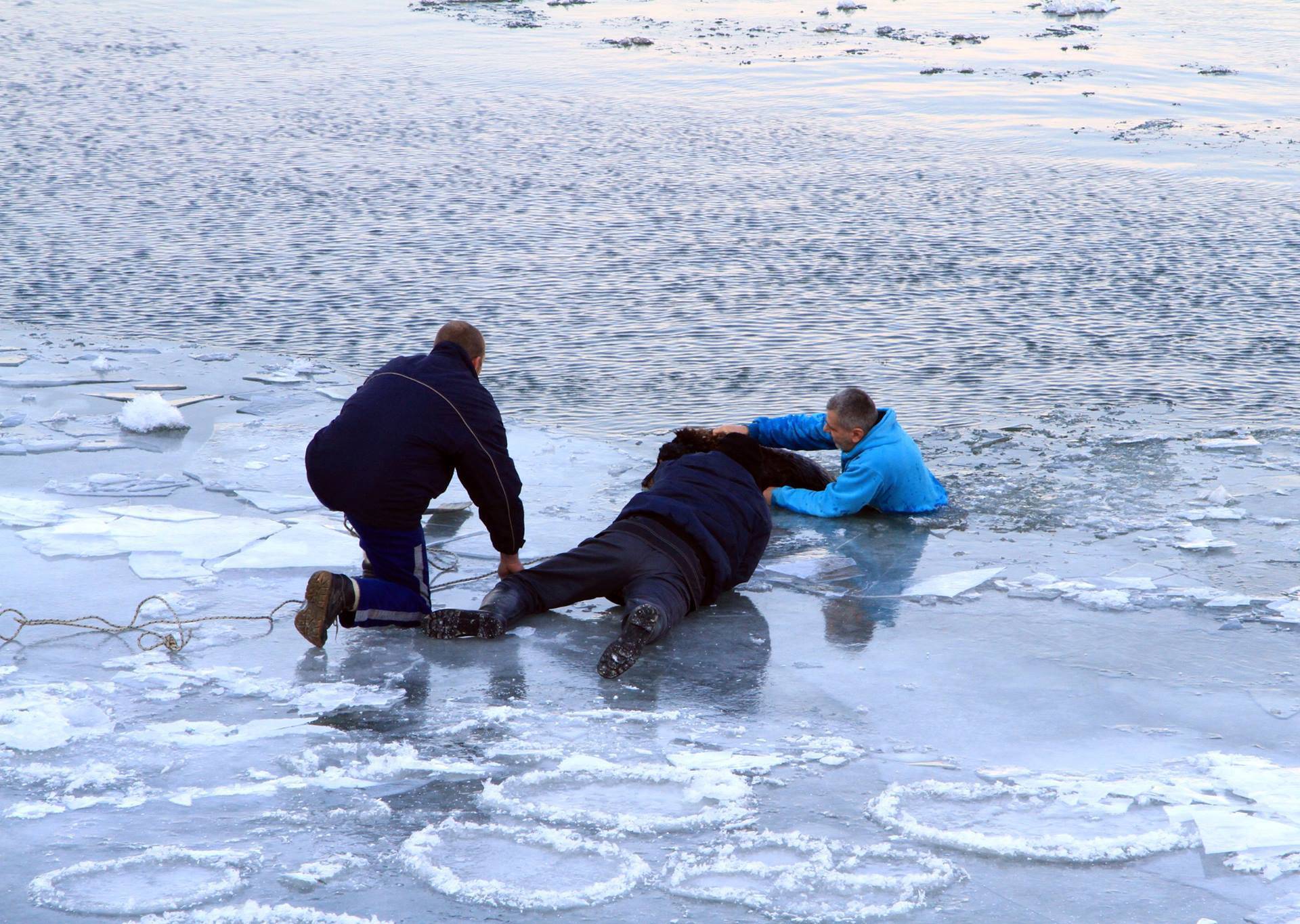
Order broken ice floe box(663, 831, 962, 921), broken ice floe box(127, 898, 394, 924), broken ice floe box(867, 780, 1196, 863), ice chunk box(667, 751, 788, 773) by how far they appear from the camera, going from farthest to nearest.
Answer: ice chunk box(667, 751, 788, 773), broken ice floe box(867, 780, 1196, 863), broken ice floe box(663, 831, 962, 921), broken ice floe box(127, 898, 394, 924)

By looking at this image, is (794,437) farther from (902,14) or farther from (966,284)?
(902,14)

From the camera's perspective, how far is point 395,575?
5324 mm

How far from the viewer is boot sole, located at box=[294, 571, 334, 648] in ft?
15.9

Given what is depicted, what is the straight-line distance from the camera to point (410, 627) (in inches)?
207

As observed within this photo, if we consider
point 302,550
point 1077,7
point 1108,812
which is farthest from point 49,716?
point 1077,7

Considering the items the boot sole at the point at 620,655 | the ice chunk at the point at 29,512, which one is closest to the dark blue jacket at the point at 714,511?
the boot sole at the point at 620,655

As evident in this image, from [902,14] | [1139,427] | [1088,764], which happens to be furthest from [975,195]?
[902,14]

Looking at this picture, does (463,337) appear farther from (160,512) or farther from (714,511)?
(160,512)

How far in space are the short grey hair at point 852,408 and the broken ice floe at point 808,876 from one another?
2.96 metres

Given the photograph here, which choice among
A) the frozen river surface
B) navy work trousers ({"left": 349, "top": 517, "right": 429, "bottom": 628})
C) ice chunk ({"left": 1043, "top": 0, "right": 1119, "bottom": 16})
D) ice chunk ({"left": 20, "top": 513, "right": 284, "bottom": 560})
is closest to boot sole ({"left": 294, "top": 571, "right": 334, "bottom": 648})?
the frozen river surface

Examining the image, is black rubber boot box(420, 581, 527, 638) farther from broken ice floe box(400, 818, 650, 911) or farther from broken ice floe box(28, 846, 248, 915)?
broken ice floe box(28, 846, 248, 915)

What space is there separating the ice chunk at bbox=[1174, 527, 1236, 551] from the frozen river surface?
2 centimetres

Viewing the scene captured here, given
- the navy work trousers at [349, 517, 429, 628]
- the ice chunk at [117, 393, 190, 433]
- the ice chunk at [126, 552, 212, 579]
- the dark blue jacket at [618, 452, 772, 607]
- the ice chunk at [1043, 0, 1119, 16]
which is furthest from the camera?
the ice chunk at [1043, 0, 1119, 16]

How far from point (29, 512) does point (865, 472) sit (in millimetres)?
3949
